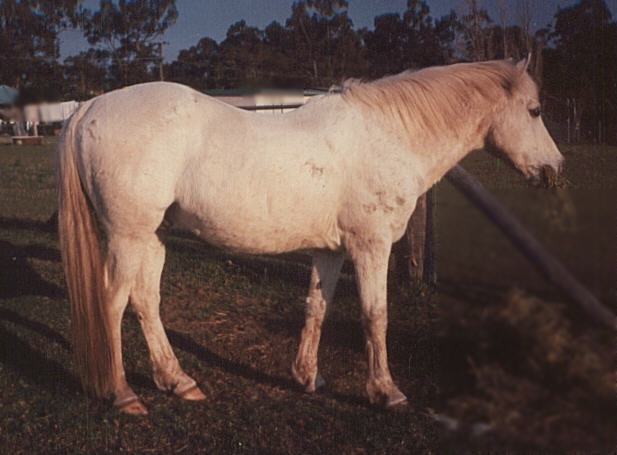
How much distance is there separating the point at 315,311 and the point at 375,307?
53 cm

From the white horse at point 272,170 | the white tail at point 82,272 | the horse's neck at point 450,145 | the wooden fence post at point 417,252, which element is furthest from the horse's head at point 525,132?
the white tail at point 82,272

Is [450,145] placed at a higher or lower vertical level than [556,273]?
higher

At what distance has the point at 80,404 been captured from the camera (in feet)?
10.9

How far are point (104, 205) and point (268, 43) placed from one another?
2239 mm

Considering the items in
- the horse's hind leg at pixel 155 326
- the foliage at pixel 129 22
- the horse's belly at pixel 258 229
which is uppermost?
the foliage at pixel 129 22

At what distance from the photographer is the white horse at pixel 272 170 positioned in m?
3.02

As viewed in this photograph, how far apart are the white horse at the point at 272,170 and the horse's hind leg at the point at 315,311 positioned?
0.82ft

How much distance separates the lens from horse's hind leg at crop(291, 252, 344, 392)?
3.57 meters

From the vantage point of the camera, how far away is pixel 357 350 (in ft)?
13.9

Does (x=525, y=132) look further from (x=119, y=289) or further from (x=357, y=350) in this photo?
(x=119, y=289)

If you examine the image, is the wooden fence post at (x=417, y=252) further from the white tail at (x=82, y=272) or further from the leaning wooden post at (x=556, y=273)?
the leaning wooden post at (x=556, y=273)

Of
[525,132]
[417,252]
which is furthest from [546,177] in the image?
[417,252]

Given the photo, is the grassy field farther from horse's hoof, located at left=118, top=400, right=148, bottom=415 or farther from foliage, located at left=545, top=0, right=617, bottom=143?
foliage, located at left=545, top=0, right=617, bottom=143

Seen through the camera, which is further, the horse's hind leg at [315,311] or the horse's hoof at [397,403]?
the horse's hind leg at [315,311]
